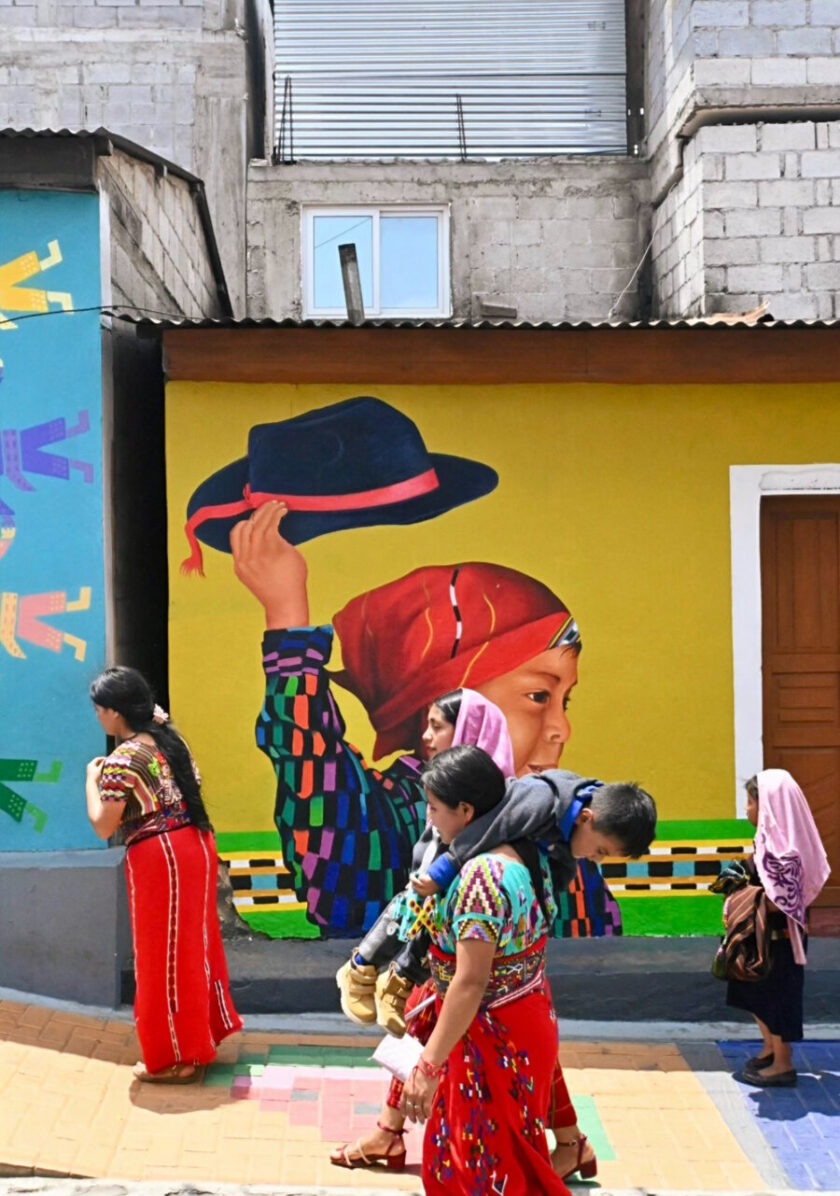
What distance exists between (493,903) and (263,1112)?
6.86 ft

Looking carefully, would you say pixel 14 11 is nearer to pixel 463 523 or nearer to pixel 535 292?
pixel 535 292

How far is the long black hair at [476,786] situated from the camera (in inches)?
149

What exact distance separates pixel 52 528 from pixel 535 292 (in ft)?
21.3

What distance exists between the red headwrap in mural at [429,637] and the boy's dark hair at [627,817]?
2.99 meters

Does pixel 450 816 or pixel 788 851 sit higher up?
pixel 450 816

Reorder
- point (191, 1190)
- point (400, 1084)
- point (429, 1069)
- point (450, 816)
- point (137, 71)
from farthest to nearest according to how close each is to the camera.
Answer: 1. point (137, 71)
2. point (400, 1084)
3. point (191, 1190)
4. point (450, 816)
5. point (429, 1069)

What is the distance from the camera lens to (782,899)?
532cm

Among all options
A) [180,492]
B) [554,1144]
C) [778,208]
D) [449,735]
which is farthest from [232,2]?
[554,1144]

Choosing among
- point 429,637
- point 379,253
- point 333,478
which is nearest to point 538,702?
point 429,637

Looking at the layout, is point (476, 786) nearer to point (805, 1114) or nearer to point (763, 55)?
point (805, 1114)

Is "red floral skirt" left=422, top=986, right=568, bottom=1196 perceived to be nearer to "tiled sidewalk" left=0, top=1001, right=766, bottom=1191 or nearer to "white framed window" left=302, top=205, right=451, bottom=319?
"tiled sidewalk" left=0, top=1001, right=766, bottom=1191

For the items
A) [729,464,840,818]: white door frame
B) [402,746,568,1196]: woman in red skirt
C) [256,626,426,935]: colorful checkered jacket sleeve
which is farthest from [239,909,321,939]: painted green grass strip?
[402,746,568,1196]: woman in red skirt

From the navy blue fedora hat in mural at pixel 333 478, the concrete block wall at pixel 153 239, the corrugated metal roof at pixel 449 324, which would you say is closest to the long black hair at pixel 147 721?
the navy blue fedora hat in mural at pixel 333 478

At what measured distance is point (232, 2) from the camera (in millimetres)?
11336
